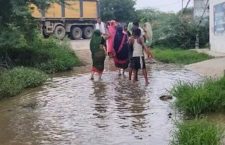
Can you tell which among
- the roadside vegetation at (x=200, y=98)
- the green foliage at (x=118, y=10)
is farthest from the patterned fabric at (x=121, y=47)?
the green foliage at (x=118, y=10)

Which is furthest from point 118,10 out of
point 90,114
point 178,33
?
point 90,114

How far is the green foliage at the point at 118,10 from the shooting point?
2067 inches

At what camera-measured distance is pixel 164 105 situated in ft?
35.0

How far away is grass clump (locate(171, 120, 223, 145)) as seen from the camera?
6543 millimetres

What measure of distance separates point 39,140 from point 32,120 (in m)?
1.54

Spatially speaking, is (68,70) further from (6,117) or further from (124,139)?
(124,139)

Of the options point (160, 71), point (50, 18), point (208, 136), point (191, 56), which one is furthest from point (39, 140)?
point (50, 18)

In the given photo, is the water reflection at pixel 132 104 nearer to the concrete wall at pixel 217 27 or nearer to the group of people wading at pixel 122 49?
the group of people wading at pixel 122 49

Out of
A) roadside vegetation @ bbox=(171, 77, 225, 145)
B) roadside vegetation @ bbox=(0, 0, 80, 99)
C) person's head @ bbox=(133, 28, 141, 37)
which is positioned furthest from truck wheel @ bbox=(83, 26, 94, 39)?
roadside vegetation @ bbox=(171, 77, 225, 145)

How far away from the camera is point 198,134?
6645mm

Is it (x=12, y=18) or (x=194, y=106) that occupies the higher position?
(x=12, y=18)

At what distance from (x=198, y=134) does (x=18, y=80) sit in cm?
822

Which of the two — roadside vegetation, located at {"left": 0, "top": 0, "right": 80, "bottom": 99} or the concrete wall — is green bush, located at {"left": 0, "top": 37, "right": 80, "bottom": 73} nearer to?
roadside vegetation, located at {"left": 0, "top": 0, "right": 80, "bottom": 99}

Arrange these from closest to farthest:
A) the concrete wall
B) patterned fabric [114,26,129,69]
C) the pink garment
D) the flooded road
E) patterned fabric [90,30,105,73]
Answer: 1. the flooded road
2. patterned fabric [90,30,105,73]
3. patterned fabric [114,26,129,69]
4. the pink garment
5. the concrete wall
